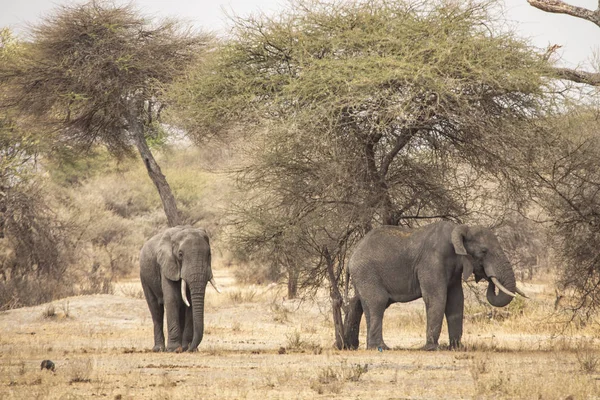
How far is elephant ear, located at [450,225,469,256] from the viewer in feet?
53.8

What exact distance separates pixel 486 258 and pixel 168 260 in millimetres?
5277

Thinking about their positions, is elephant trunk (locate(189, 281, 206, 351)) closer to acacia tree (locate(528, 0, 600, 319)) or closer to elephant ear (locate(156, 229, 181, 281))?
elephant ear (locate(156, 229, 181, 281))

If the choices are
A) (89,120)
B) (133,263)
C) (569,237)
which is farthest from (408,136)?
(133,263)

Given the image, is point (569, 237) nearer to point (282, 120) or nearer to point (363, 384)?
point (282, 120)

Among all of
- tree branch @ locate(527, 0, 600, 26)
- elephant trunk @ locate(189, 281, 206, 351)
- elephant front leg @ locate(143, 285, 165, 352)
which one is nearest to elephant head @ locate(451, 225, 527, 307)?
elephant trunk @ locate(189, 281, 206, 351)

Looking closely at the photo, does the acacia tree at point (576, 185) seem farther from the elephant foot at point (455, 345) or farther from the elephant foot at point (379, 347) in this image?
the elephant foot at point (379, 347)

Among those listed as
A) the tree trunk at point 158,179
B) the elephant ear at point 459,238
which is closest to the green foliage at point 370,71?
the elephant ear at point 459,238

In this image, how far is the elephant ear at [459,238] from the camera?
16.4 m

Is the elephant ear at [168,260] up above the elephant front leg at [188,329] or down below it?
above

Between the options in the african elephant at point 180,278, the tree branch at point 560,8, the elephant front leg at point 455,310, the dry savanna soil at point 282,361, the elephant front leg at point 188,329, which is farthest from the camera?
the tree branch at point 560,8

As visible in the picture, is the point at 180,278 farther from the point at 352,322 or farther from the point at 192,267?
the point at 352,322

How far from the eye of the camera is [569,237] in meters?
17.9

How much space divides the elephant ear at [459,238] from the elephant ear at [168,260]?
4.62 meters

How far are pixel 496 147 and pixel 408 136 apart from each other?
158 cm
